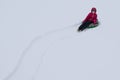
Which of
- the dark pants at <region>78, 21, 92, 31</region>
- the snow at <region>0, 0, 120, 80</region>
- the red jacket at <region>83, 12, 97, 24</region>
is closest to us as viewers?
the snow at <region>0, 0, 120, 80</region>

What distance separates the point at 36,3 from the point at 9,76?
4430 mm

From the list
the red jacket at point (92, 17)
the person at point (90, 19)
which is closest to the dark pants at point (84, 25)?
the person at point (90, 19)

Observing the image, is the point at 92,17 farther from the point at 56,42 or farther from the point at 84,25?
the point at 56,42

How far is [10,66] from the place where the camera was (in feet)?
24.2

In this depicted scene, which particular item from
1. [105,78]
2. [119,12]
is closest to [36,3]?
[119,12]

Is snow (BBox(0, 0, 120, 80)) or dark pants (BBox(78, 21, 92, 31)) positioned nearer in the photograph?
snow (BBox(0, 0, 120, 80))

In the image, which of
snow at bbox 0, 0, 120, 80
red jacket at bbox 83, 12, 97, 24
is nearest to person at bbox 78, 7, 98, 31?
red jacket at bbox 83, 12, 97, 24

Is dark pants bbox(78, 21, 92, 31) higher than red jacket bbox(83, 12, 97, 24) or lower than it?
lower

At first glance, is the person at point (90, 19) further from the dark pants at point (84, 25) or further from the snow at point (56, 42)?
the snow at point (56, 42)

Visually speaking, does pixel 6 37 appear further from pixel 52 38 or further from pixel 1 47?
pixel 52 38

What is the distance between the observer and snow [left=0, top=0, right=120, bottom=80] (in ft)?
23.5

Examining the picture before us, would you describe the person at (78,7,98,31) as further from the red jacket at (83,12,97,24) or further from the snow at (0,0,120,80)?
the snow at (0,0,120,80)

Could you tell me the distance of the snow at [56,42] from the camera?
7168mm

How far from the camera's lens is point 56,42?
8.34m
